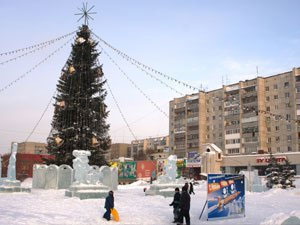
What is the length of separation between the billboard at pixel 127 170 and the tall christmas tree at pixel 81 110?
22.1 m

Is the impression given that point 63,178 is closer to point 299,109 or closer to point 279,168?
point 279,168

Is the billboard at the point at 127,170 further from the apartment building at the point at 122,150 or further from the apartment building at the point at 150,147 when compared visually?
the apartment building at the point at 122,150

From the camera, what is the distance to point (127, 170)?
57906 mm

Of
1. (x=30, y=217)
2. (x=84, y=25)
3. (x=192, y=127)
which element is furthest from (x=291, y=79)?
(x=30, y=217)

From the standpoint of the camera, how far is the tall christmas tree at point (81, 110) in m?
34.1

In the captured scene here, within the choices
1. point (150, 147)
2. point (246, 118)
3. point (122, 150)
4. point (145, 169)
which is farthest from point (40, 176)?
point (122, 150)

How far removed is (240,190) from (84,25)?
2521 centimetres

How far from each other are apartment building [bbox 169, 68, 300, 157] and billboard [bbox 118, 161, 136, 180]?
18.2 metres

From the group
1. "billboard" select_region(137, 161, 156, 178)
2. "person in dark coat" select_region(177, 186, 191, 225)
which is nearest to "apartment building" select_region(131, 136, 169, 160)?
"billboard" select_region(137, 161, 156, 178)

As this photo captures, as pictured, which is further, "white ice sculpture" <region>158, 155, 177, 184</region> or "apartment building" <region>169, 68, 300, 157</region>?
"apartment building" <region>169, 68, 300, 157</region>

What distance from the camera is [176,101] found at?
8850 cm

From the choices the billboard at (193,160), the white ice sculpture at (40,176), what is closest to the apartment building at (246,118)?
the billboard at (193,160)

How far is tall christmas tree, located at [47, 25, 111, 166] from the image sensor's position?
112ft

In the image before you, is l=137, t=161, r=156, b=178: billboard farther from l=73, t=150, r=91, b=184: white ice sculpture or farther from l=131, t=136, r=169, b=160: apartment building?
l=131, t=136, r=169, b=160: apartment building
